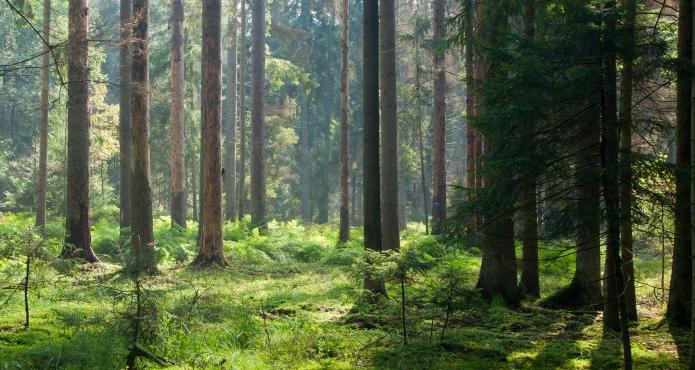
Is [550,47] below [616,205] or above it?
above

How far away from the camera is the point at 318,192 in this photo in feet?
141

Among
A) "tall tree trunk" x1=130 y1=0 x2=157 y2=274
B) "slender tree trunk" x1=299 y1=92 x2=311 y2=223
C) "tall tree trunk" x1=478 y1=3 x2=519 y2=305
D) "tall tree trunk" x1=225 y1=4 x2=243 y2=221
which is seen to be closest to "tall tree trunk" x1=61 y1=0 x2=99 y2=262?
"tall tree trunk" x1=130 y1=0 x2=157 y2=274

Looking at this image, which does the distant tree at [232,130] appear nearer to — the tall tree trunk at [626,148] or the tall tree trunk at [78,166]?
the tall tree trunk at [78,166]

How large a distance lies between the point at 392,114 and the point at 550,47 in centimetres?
596

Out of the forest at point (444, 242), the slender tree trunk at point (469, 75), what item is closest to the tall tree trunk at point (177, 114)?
the forest at point (444, 242)

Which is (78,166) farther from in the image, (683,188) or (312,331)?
(683,188)

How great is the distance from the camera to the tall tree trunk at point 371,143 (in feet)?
33.0

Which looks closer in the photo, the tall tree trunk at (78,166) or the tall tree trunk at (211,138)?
the tall tree trunk at (78,166)

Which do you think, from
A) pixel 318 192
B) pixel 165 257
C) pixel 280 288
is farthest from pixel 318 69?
pixel 280 288

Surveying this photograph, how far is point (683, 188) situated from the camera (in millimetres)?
7348

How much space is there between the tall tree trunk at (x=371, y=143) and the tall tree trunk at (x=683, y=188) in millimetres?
4242

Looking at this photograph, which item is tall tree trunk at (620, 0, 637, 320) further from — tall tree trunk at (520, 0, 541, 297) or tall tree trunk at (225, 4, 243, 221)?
tall tree trunk at (225, 4, 243, 221)

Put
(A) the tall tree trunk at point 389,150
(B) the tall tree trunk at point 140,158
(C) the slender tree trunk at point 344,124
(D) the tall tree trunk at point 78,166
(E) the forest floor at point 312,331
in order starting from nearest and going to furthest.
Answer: (E) the forest floor at point 312,331 < (A) the tall tree trunk at point 389,150 < (B) the tall tree trunk at point 140,158 < (D) the tall tree trunk at point 78,166 < (C) the slender tree trunk at point 344,124

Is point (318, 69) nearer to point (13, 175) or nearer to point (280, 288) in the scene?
point (13, 175)
